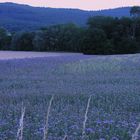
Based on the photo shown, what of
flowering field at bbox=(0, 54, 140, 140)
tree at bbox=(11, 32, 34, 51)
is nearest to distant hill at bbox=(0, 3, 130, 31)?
tree at bbox=(11, 32, 34, 51)

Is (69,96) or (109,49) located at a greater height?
(69,96)

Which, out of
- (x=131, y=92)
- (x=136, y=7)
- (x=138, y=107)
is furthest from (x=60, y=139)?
(x=136, y=7)

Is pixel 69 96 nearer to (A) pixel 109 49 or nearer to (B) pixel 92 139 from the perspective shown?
(B) pixel 92 139

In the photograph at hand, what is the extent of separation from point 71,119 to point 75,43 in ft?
195

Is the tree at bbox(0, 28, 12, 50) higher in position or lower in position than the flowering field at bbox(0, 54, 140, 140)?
lower

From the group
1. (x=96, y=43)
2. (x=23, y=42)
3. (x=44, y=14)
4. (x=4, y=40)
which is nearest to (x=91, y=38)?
(x=96, y=43)

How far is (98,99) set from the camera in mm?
12609

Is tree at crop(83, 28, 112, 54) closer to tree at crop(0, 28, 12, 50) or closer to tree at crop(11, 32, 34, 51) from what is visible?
tree at crop(11, 32, 34, 51)

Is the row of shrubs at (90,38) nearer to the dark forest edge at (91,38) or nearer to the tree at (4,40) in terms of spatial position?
the dark forest edge at (91,38)

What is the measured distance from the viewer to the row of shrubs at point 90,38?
63.9 meters

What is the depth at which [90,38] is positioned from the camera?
209 ft

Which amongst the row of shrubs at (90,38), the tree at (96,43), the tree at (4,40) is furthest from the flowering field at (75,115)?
the tree at (4,40)

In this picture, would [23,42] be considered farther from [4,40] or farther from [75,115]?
[75,115]

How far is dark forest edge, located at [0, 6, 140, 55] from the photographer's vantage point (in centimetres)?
6391
